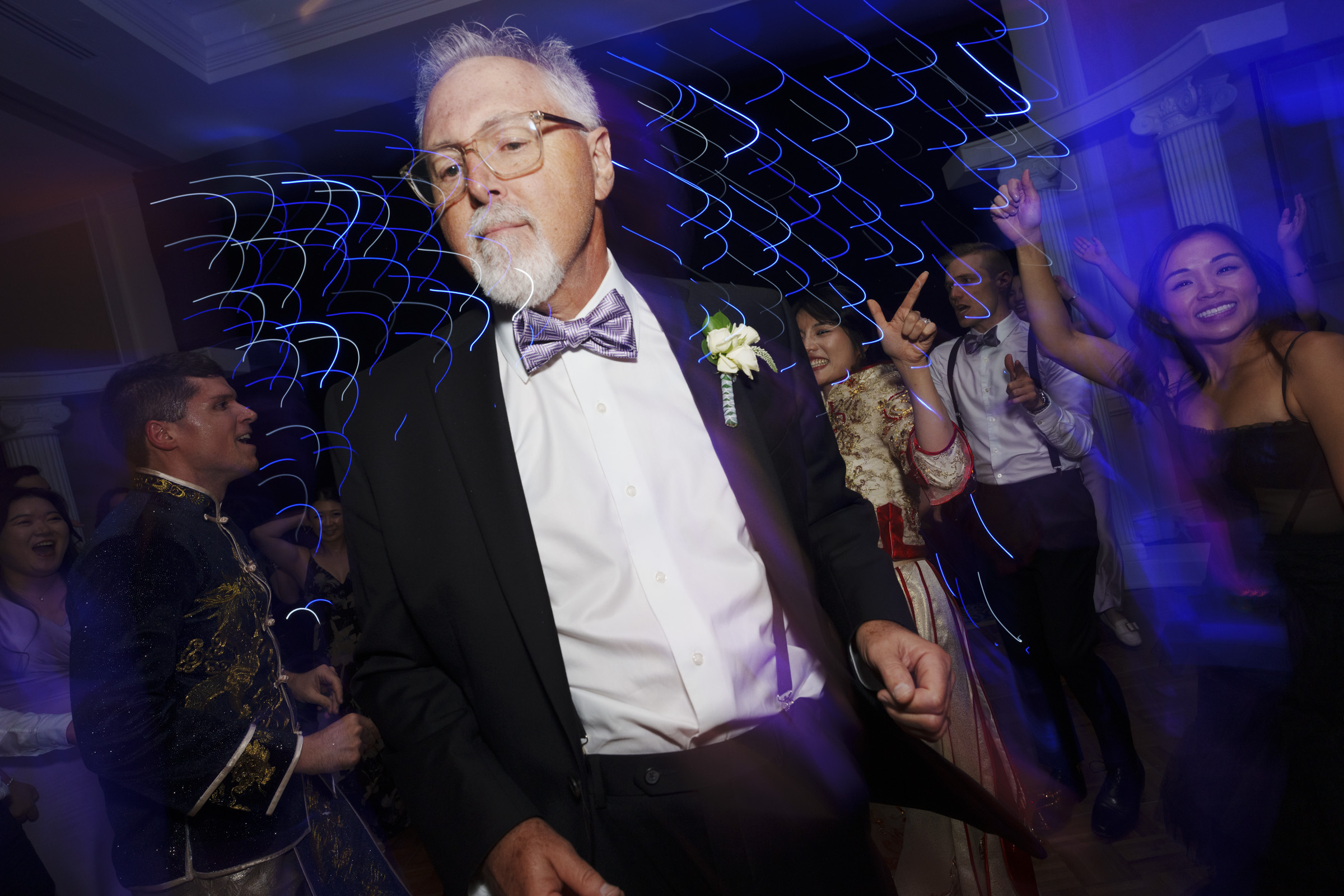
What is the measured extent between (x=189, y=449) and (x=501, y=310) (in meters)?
1.27

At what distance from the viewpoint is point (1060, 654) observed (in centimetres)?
310

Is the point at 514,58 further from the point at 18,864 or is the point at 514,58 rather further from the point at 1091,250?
the point at 18,864

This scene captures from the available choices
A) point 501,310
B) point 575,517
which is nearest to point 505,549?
point 575,517

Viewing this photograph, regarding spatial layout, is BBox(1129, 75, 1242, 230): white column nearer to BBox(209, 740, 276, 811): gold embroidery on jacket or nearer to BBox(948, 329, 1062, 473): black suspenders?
BBox(948, 329, 1062, 473): black suspenders

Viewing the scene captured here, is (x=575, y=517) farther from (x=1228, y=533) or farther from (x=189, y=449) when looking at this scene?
(x=1228, y=533)

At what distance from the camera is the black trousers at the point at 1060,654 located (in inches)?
118

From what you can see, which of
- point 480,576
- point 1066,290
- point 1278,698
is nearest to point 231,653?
point 480,576

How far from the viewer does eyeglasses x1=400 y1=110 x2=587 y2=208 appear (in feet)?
4.90

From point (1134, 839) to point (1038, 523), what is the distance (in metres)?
1.25

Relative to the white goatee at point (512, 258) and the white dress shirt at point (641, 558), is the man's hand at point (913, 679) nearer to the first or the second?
the white dress shirt at point (641, 558)

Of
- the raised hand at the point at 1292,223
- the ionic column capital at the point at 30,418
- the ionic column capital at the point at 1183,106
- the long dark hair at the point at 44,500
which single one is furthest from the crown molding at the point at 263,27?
the raised hand at the point at 1292,223

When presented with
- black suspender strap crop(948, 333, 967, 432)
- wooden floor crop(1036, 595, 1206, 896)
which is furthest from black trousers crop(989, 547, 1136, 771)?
black suspender strap crop(948, 333, 967, 432)

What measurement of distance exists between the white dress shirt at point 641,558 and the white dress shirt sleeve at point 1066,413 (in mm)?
2120

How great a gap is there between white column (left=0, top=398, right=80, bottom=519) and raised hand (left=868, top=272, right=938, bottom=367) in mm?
3159
